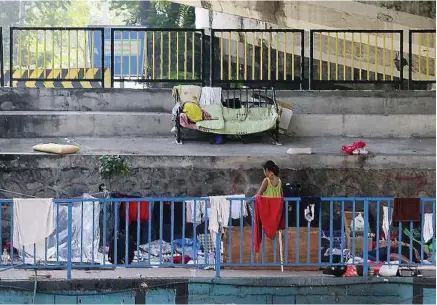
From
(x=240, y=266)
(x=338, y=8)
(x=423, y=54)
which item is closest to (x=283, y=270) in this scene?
(x=240, y=266)

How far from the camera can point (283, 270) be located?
12836mm

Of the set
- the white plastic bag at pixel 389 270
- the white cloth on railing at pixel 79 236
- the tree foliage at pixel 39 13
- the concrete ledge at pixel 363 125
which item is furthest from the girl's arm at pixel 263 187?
the tree foliage at pixel 39 13

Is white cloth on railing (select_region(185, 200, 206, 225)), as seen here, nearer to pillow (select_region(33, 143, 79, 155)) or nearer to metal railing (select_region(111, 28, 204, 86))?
pillow (select_region(33, 143, 79, 155))

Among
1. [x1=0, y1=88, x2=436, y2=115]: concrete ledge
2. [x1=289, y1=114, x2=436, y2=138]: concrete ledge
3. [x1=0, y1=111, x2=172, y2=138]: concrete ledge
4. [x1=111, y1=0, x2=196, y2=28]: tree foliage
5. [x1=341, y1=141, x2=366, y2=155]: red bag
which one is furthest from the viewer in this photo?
[x1=111, y1=0, x2=196, y2=28]: tree foliage

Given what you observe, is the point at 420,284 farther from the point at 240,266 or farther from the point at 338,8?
the point at 338,8

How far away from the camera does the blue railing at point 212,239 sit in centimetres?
1234

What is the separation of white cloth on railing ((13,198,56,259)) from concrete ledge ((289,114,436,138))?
613 cm

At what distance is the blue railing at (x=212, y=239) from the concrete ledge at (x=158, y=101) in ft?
14.5

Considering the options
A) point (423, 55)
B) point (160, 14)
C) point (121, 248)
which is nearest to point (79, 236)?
point (121, 248)

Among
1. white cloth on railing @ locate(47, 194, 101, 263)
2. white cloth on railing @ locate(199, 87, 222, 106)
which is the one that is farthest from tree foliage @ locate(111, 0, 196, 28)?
white cloth on railing @ locate(47, 194, 101, 263)

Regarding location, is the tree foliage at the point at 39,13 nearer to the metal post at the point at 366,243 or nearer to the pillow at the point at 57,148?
the pillow at the point at 57,148

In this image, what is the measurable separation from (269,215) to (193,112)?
4.14m

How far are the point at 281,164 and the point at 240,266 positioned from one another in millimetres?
2370

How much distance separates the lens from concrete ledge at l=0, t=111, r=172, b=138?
16.9 meters
